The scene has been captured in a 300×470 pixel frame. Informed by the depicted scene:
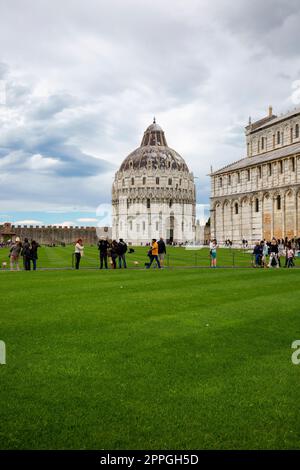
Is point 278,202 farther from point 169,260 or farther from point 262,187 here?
point 169,260

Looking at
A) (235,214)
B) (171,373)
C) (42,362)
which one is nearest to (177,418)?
(171,373)

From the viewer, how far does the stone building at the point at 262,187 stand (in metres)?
57.0

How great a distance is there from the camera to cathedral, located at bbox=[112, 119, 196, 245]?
445 ft

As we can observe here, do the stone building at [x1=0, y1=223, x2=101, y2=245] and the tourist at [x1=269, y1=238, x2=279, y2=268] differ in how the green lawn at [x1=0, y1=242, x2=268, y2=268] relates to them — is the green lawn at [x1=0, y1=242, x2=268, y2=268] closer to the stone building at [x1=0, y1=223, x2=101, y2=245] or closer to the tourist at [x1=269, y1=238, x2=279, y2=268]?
the tourist at [x1=269, y1=238, x2=279, y2=268]

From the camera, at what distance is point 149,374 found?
22.6 ft

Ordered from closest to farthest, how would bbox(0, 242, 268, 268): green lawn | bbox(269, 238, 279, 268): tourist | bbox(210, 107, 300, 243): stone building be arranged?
Result: bbox(269, 238, 279, 268): tourist → bbox(0, 242, 268, 268): green lawn → bbox(210, 107, 300, 243): stone building

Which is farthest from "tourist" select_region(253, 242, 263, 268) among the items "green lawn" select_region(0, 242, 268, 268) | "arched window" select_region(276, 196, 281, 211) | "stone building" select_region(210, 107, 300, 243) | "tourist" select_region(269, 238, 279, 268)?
"arched window" select_region(276, 196, 281, 211)

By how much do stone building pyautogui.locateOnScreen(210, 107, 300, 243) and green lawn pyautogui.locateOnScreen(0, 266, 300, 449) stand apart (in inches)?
1832

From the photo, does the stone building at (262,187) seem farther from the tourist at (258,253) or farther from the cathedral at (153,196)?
the cathedral at (153,196)

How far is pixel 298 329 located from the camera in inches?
381

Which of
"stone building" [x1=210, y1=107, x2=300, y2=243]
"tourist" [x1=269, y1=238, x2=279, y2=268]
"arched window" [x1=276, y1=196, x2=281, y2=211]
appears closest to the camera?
"tourist" [x1=269, y1=238, x2=279, y2=268]

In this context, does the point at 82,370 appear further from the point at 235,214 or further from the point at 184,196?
the point at 184,196

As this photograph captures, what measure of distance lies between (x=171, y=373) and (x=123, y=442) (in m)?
2.14

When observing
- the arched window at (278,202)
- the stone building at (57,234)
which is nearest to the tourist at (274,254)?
the arched window at (278,202)
